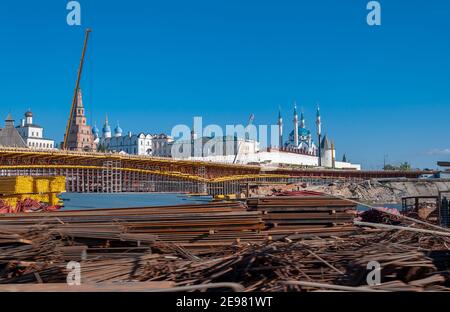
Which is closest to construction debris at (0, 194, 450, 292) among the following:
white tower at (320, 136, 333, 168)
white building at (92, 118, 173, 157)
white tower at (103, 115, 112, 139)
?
white building at (92, 118, 173, 157)

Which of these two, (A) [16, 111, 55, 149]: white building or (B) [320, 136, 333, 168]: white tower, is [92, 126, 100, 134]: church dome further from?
(B) [320, 136, 333, 168]: white tower

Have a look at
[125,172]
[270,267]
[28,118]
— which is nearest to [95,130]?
[28,118]

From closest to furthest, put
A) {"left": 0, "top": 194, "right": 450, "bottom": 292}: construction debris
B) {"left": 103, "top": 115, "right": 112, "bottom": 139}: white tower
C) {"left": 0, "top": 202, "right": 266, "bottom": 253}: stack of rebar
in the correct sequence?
{"left": 0, "top": 194, "right": 450, "bottom": 292}: construction debris → {"left": 0, "top": 202, "right": 266, "bottom": 253}: stack of rebar → {"left": 103, "top": 115, "right": 112, "bottom": 139}: white tower

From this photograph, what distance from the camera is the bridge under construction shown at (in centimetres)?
5141

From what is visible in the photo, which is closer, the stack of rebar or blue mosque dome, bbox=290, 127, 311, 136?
the stack of rebar

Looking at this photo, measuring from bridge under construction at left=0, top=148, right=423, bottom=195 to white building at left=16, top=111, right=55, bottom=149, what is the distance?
71296 millimetres

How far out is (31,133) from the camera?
13112 cm

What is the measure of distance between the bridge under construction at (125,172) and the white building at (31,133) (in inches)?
2807

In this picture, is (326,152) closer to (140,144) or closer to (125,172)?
(140,144)

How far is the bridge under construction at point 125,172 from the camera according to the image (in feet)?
169

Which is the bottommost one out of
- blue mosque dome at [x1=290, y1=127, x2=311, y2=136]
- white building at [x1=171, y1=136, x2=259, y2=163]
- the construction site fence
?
the construction site fence

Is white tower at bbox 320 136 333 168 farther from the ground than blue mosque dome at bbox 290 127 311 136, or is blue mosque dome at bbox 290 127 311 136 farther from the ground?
blue mosque dome at bbox 290 127 311 136

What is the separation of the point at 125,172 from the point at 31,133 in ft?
261

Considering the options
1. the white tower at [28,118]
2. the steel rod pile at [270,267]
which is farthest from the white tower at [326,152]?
the steel rod pile at [270,267]
